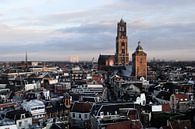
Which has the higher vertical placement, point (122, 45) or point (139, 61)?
point (122, 45)

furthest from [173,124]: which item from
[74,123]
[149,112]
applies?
[74,123]

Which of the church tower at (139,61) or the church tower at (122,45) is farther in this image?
the church tower at (122,45)

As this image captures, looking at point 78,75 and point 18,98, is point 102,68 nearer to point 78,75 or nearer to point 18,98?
point 78,75

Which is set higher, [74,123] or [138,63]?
[138,63]

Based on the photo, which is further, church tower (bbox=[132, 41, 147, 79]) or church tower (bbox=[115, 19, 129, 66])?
church tower (bbox=[115, 19, 129, 66])

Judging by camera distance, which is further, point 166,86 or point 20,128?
point 166,86

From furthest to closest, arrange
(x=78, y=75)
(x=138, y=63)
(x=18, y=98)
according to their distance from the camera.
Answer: (x=78, y=75) → (x=138, y=63) → (x=18, y=98)

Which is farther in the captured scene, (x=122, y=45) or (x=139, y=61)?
(x=122, y=45)

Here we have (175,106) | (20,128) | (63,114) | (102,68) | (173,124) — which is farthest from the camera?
(102,68)
